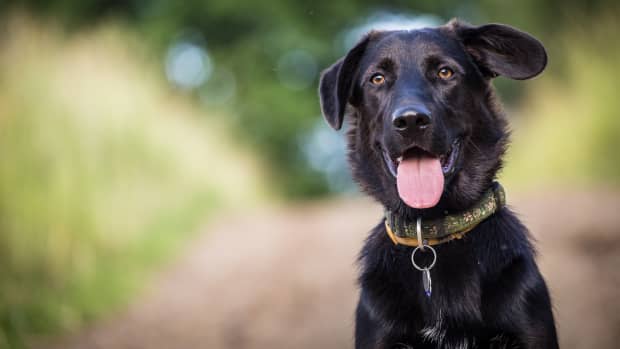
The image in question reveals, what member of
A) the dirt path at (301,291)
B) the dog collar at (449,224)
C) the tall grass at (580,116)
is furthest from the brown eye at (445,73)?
the tall grass at (580,116)

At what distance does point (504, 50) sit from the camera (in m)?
2.76

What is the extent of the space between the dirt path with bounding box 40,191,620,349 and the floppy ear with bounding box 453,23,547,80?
1.20 m

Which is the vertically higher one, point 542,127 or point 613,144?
point 542,127

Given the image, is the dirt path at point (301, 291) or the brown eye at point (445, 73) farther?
the dirt path at point (301, 291)

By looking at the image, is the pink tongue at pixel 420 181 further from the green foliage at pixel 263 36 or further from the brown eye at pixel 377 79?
the green foliage at pixel 263 36

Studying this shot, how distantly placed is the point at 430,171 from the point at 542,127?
756cm

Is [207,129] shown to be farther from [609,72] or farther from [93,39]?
[609,72]

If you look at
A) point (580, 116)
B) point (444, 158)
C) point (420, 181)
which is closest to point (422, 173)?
point (420, 181)

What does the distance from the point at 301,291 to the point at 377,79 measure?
8.72ft

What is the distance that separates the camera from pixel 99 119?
5.95 meters

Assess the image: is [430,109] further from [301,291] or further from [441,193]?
[301,291]

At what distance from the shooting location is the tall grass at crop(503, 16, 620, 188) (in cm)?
725

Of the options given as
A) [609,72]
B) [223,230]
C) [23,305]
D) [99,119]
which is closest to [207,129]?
[223,230]

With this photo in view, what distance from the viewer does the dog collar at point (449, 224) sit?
2.50 m
